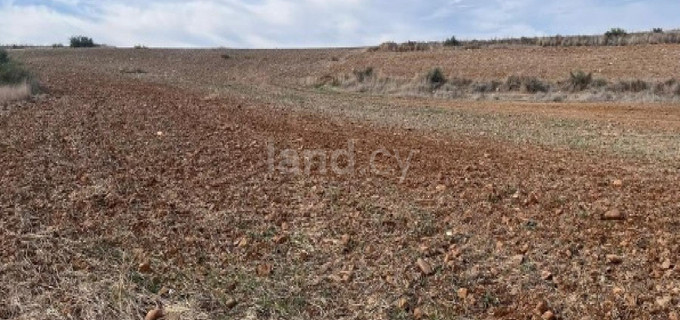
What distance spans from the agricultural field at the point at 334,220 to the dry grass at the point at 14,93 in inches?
176

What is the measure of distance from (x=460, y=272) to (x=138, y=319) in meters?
1.90

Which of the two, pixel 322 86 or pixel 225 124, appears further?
pixel 322 86

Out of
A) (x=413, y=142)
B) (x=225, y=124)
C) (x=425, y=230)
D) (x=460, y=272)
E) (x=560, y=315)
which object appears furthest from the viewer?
(x=225, y=124)

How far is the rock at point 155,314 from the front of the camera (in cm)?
350

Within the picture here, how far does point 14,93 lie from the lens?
14.9 meters

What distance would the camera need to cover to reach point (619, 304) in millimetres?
3479

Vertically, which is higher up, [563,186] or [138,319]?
[563,186]

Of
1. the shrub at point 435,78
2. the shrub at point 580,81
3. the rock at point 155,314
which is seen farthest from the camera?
the shrub at point 435,78

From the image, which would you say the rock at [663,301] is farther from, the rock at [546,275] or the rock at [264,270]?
the rock at [264,270]

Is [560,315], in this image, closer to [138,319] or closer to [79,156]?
[138,319]

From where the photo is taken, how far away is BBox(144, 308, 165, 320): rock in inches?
138

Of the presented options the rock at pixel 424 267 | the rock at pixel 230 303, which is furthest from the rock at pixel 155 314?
the rock at pixel 424 267

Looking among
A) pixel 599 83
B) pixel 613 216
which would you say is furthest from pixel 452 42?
pixel 613 216

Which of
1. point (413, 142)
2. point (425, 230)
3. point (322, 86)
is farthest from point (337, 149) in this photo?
point (322, 86)
